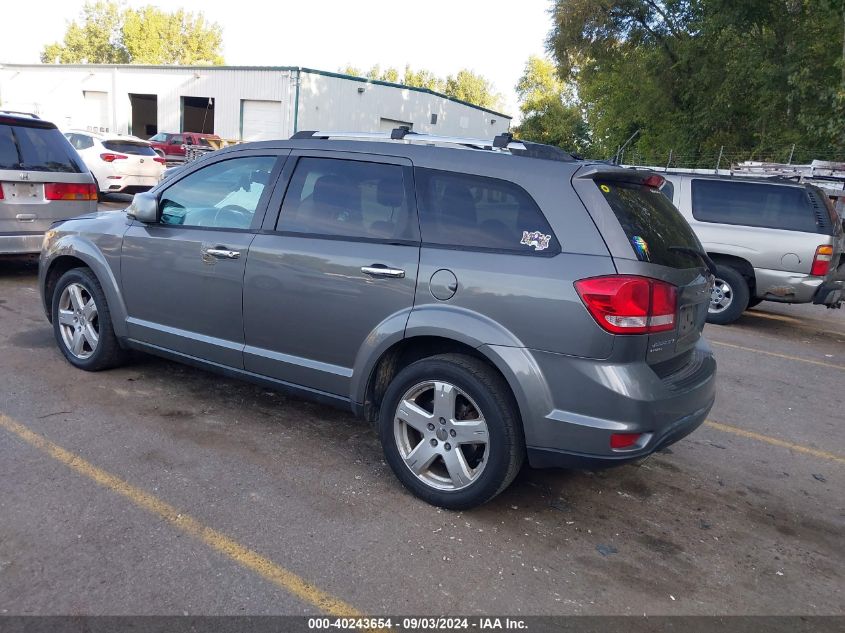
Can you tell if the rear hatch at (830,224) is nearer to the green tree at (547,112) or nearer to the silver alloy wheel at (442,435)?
the silver alloy wheel at (442,435)

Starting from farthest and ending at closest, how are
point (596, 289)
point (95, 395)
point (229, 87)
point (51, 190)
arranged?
1. point (229, 87)
2. point (51, 190)
3. point (95, 395)
4. point (596, 289)

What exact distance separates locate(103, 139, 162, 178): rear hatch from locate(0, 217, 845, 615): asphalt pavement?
38.3 ft

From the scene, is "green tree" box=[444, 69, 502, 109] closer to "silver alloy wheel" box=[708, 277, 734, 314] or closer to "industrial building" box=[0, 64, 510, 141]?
"industrial building" box=[0, 64, 510, 141]

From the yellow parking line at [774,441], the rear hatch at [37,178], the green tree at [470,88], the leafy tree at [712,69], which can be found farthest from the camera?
the green tree at [470,88]

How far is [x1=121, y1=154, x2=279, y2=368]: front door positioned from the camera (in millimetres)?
4289

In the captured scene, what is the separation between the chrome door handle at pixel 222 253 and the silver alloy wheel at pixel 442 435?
55.2 inches

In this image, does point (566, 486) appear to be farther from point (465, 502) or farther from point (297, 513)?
point (297, 513)

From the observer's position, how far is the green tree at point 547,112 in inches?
2276

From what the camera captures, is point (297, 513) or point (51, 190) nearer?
point (297, 513)

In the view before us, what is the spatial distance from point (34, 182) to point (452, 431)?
624 centimetres

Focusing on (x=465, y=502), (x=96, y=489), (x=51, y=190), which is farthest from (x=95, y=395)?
(x=51, y=190)

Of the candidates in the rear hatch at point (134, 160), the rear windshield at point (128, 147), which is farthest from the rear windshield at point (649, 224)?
the rear windshield at point (128, 147)

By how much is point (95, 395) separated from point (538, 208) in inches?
128

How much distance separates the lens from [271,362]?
4.16m
